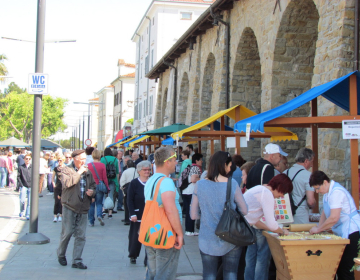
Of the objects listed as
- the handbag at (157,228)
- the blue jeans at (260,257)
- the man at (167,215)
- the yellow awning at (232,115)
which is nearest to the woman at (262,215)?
the blue jeans at (260,257)

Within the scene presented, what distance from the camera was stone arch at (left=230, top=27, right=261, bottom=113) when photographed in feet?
52.9

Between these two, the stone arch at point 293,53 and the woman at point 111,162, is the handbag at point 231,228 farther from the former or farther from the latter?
the stone arch at point 293,53

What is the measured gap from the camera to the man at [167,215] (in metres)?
4.34

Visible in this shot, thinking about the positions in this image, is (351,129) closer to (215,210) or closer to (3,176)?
(215,210)

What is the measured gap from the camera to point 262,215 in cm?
497

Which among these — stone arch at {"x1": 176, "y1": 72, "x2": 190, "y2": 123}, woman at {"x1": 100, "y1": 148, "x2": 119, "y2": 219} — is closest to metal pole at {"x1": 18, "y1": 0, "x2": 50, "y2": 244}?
woman at {"x1": 100, "y1": 148, "x2": 119, "y2": 219}

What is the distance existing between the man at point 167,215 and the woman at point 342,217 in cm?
159

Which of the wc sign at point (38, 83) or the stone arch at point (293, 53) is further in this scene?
the stone arch at point (293, 53)

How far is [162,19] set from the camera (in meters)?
38.2

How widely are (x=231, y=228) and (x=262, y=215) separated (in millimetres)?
898

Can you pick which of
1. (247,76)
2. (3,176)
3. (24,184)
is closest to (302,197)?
(24,184)

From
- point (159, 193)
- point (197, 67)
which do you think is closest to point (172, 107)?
point (197, 67)

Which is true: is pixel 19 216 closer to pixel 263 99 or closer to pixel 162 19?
pixel 263 99

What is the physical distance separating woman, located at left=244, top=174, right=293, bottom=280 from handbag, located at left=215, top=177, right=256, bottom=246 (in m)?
0.65
